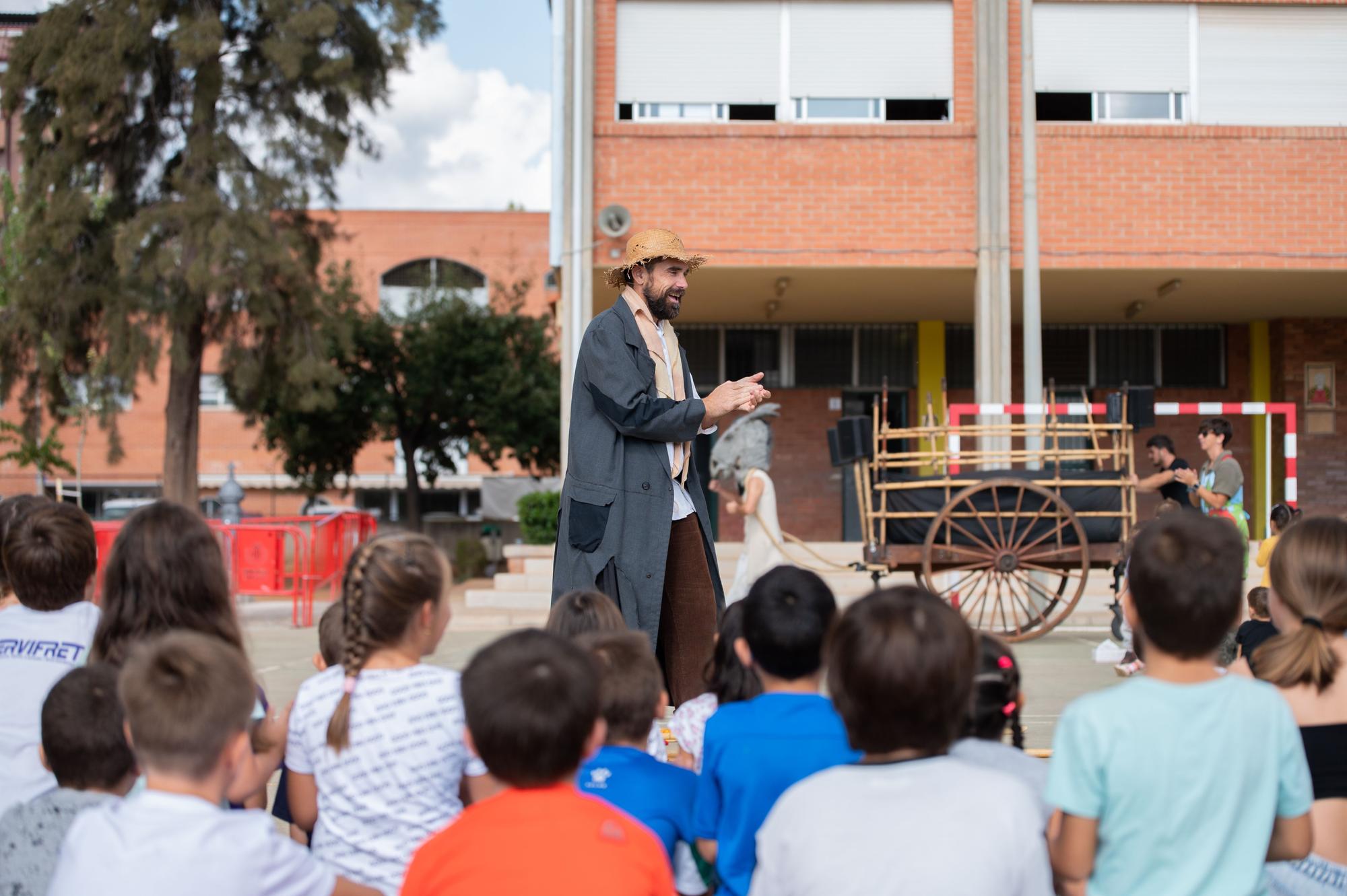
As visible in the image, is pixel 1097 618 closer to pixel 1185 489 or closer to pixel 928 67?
pixel 1185 489

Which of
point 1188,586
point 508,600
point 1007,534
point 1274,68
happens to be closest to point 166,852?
Result: point 1188,586

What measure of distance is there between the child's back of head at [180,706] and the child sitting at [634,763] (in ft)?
2.36

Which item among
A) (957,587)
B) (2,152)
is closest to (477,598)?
(957,587)

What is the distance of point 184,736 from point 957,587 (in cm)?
767

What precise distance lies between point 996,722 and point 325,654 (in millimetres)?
1741

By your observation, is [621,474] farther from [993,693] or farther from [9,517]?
[993,693]

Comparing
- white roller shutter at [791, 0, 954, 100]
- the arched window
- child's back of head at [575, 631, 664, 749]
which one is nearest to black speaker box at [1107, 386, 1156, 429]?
white roller shutter at [791, 0, 954, 100]

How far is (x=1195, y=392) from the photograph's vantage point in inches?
686

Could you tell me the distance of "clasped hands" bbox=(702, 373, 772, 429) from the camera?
404 centimetres

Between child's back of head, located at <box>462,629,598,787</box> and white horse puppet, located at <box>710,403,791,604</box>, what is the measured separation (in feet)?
21.1

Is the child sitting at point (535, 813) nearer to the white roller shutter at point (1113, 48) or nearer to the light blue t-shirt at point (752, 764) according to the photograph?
the light blue t-shirt at point (752, 764)

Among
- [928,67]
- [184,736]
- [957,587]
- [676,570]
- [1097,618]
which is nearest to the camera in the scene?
[184,736]

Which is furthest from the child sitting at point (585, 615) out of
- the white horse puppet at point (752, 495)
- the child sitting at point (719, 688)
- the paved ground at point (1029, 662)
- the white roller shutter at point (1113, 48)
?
the white roller shutter at point (1113, 48)

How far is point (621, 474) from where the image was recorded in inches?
169
